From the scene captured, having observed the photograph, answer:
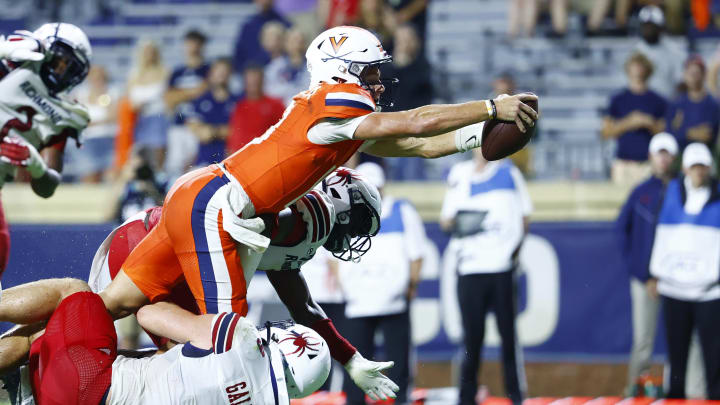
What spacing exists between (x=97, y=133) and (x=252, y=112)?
89.5 inches

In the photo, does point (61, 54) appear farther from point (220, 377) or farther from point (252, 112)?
point (252, 112)

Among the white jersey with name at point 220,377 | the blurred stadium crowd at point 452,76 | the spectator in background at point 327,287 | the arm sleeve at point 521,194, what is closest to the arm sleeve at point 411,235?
the spectator in background at point 327,287

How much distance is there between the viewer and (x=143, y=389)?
4457 mm

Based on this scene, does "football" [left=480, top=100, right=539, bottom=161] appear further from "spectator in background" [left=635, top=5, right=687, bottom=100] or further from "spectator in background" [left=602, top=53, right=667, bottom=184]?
"spectator in background" [left=635, top=5, right=687, bottom=100]

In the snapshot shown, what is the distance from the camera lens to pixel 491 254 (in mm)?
7941

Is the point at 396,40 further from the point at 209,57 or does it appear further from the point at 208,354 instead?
the point at 208,354

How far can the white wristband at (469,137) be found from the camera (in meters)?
4.84

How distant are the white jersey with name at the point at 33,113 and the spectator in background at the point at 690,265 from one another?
176 inches

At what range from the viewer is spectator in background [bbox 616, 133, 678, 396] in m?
8.61

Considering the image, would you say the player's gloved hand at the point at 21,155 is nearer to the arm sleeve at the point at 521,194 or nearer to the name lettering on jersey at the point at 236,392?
the name lettering on jersey at the point at 236,392

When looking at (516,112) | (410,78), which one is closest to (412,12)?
(410,78)

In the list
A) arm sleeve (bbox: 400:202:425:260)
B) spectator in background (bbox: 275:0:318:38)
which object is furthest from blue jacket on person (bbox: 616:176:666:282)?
spectator in background (bbox: 275:0:318:38)

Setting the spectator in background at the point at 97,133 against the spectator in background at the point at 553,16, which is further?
the spectator in background at the point at 553,16

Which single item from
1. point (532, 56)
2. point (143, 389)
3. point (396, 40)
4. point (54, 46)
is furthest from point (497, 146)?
point (532, 56)
